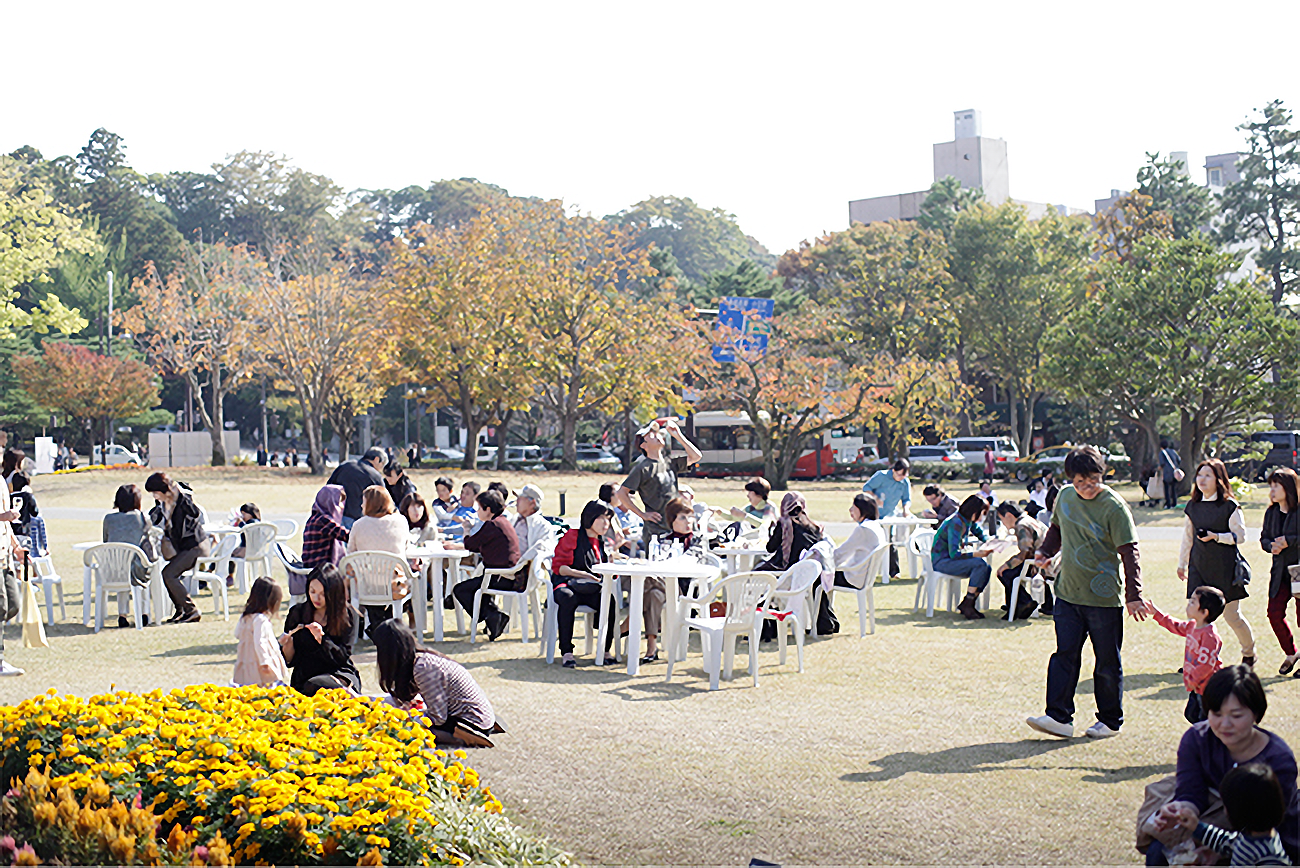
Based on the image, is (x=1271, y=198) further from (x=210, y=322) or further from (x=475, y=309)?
(x=210, y=322)

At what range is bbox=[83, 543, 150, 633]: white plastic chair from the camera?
1141cm

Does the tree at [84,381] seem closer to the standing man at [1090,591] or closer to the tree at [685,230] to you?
the standing man at [1090,591]

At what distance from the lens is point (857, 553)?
1131cm

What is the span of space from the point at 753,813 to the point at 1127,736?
2514mm

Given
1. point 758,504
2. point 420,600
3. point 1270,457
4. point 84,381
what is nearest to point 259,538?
point 420,600

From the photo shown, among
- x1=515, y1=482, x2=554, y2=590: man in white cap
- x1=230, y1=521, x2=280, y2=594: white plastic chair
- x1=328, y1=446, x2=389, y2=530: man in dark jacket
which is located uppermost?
x1=328, y1=446, x2=389, y2=530: man in dark jacket

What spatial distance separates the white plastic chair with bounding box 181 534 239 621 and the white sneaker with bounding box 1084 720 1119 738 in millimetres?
8058

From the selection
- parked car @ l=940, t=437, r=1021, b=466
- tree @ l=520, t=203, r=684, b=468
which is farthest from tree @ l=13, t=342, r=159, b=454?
parked car @ l=940, t=437, r=1021, b=466

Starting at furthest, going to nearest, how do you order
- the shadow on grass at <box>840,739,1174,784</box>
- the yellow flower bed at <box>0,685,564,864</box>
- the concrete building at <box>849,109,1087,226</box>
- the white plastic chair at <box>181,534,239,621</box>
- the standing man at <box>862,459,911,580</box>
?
the concrete building at <box>849,109,1087,226</box>
the standing man at <box>862,459,911,580</box>
the white plastic chair at <box>181,534,239,621</box>
the shadow on grass at <box>840,739,1174,784</box>
the yellow flower bed at <box>0,685,564,864</box>

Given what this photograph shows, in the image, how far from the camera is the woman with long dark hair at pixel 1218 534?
8375 millimetres

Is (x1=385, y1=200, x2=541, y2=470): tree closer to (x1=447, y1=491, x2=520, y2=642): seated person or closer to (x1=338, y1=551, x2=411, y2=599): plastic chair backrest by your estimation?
(x1=447, y1=491, x2=520, y2=642): seated person

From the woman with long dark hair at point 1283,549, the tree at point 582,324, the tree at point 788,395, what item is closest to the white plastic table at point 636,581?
the woman with long dark hair at point 1283,549

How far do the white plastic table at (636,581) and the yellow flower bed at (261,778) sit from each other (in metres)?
3.52

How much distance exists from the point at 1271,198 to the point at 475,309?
3051 centimetres
